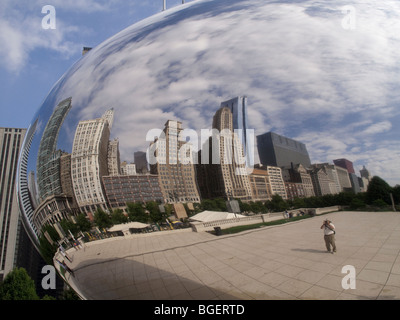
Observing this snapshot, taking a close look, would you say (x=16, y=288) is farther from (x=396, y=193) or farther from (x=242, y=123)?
(x=396, y=193)

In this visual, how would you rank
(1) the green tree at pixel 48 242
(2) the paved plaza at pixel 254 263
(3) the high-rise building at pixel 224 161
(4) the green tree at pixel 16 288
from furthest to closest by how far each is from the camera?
(4) the green tree at pixel 16 288, (1) the green tree at pixel 48 242, (3) the high-rise building at pixel 224 161, (2) the paved plaza at pixel 254 263

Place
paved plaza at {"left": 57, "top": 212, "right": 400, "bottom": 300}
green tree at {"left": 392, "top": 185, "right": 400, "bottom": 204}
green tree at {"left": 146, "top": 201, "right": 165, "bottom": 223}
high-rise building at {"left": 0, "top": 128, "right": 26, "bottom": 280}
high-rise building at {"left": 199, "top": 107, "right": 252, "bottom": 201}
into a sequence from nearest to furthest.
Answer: paved plaza at {"left": 57, "top": 212, "right": 400, "bottom": 300} → green tree at {"left": 392, "top": 185, "right": 400, "bottom": 204} → high-rise building at {"left": 199, "top": 107, "right": 252, "bottom": 201} → green tree at {"left": 146, "top": 201, "right": 165, "bottom": 223} → high-rise building at {"left": 0, "top": 128, "right": 26, "bottom": 280}

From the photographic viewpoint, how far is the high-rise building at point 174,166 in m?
1.72

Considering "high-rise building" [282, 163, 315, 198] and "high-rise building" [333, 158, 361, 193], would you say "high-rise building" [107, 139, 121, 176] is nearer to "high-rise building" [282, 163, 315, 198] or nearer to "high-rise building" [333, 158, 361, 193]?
Answer: "high-rise building" [282, 163, 315, 198]

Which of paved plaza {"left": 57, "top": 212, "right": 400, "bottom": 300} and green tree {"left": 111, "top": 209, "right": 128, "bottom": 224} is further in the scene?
green tree {"left": 111, "top": 209, "right": 128, "bottom": 224}

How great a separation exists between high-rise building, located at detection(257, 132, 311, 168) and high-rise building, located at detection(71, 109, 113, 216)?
1.22m

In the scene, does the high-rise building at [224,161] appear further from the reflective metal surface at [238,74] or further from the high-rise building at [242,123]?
the reflective metal surface at [238,74]

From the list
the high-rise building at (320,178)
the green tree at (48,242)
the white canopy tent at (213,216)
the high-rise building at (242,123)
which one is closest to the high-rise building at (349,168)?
the high-rise building at (320,178)

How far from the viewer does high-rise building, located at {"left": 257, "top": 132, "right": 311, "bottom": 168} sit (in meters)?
1.62

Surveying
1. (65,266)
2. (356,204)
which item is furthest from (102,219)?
(356,204)

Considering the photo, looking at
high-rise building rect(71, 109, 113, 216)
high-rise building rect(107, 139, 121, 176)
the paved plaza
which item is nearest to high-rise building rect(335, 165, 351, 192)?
the paved plaza

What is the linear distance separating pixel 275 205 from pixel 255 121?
72 cm

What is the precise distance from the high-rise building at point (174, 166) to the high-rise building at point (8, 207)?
90.1 metres

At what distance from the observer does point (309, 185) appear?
1.78m
